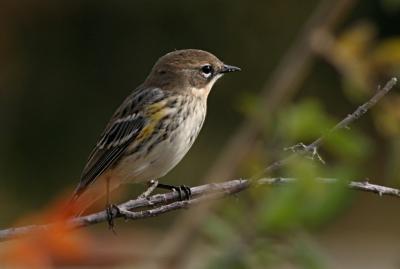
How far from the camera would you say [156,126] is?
467 cm

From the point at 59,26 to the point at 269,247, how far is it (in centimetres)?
1291

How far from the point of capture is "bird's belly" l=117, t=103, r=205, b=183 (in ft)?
14.8

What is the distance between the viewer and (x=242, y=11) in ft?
42.5

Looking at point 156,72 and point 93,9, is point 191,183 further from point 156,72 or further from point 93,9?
point 156,72

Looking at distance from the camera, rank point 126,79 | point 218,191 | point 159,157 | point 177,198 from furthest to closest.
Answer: point 126,79 → point 159,157 → point 177,198 → point 218,191

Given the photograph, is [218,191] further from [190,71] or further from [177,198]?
[190,71]

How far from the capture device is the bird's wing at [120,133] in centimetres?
459

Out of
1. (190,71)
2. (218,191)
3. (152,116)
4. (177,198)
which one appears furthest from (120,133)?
(218,191)

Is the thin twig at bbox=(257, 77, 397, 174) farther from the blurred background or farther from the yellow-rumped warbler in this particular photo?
the blurred background

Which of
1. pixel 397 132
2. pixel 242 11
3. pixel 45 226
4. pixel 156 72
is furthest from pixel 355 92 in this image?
pixel 242 11

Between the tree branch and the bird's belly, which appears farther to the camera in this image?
the bird's belly

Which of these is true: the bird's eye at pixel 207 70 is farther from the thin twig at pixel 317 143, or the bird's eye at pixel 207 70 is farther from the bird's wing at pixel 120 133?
the thin twig at pixel 317 143

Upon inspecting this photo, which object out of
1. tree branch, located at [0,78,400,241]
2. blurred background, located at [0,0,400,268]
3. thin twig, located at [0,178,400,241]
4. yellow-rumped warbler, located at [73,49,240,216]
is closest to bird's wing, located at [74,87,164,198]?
yellow-rumped warbler, located at [73,49,240,216]

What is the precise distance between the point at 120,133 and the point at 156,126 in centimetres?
19
